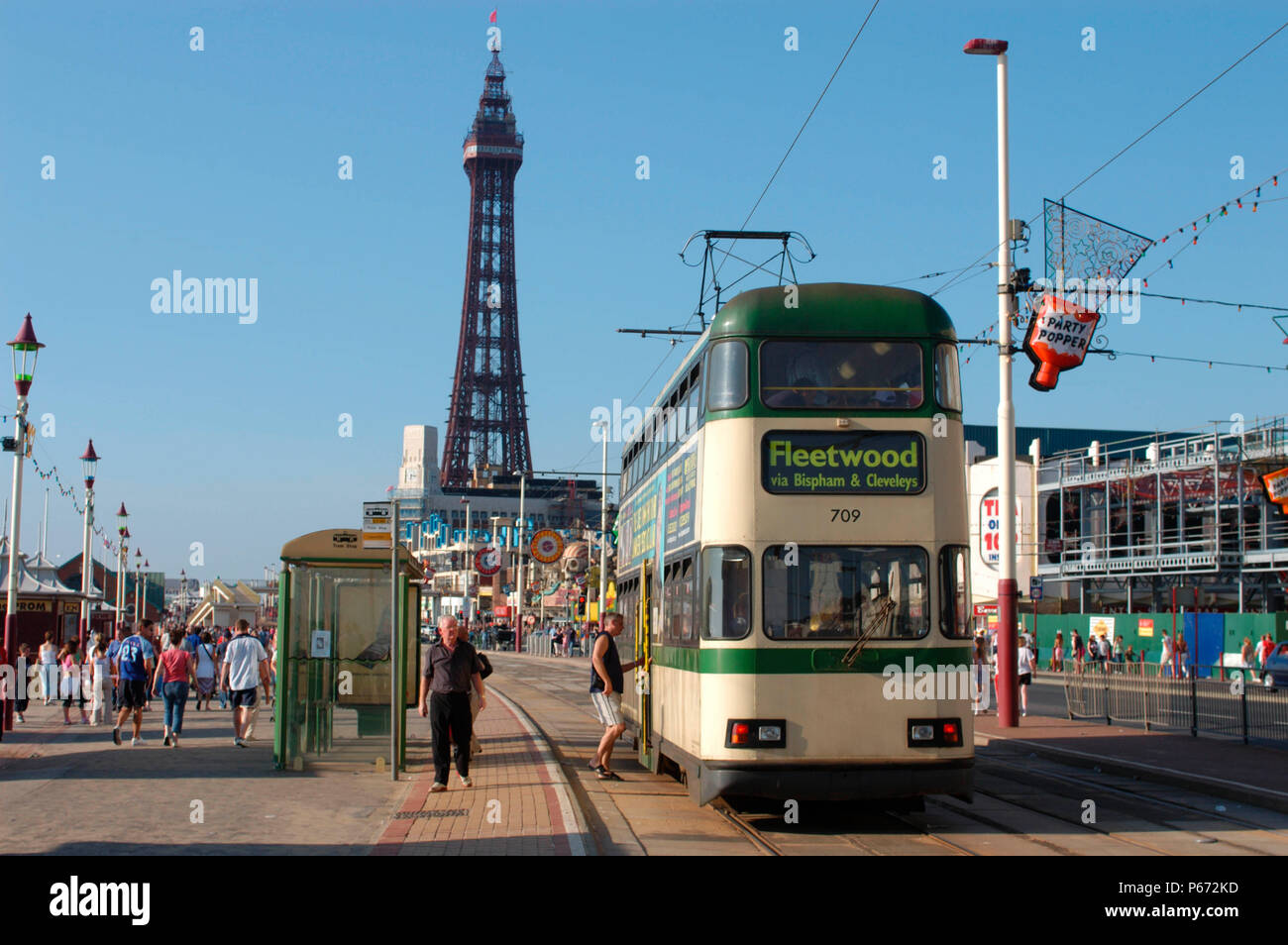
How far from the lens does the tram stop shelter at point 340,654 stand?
14.5 metres

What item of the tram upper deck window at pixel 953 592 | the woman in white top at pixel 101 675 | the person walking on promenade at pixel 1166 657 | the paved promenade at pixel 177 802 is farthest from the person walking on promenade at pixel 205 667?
the person walking on promenade at pixel 1166 657

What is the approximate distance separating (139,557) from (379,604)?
2023 inches

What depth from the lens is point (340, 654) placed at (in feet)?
52.1

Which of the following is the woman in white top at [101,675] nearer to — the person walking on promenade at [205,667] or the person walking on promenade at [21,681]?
the person walking on promenade at [21,681]

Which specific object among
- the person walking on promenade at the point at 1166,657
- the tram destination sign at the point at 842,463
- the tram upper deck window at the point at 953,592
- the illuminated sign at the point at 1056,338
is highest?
the illuminated sign at the point at 1056,338

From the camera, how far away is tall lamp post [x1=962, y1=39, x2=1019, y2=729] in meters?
21.0

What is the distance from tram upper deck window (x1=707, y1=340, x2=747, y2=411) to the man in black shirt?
11.3 ft

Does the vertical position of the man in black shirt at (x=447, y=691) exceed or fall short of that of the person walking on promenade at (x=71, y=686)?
it exceeds it

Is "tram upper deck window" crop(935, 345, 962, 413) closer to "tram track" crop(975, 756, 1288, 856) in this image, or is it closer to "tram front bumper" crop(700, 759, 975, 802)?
"tram front bumper" crop(700, 759, 975, 802)

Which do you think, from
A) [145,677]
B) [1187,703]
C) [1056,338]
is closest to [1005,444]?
[1056,338]

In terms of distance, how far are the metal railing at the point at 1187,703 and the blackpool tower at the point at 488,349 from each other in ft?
440

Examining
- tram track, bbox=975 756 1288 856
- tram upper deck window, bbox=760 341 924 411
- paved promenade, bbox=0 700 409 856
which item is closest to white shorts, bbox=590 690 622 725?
paved promenade, bbox=0 700 409 856
